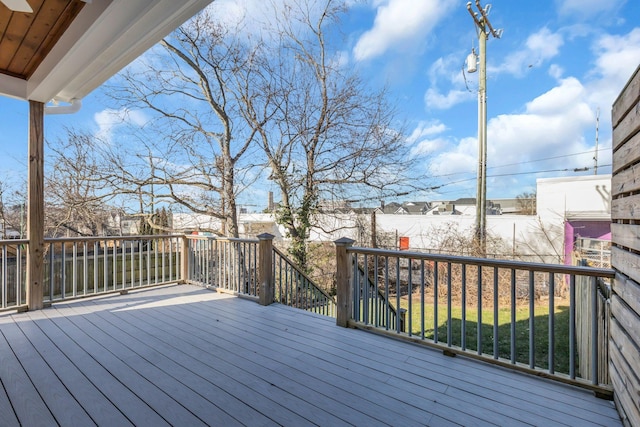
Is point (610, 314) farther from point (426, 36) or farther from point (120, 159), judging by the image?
point (426, 36)

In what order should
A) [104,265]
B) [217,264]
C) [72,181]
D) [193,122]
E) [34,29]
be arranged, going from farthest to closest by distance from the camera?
[193,122], [72,181], [217,264], [104,265], [34,29]

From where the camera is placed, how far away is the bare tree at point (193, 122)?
7.32 m

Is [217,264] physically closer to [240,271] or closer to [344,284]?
[240,271]

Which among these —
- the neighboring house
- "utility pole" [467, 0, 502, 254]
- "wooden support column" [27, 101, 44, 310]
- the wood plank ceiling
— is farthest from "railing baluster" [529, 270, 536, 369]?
the neighboring house

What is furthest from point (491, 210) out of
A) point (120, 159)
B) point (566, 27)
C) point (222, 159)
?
point (120, 159)

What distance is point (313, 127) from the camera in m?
7.80

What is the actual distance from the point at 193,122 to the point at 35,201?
4560mm

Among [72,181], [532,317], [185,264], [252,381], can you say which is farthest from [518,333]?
[72,181]

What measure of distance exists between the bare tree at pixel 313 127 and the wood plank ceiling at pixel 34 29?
497cm

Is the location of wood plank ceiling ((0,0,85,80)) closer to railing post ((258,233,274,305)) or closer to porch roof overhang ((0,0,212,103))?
porch roof overhang ((0,0,212,103))

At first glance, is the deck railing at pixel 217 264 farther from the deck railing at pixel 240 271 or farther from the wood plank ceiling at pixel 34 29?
the wood plank ceiling at pixel 34 29

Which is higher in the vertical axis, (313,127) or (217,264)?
(313,127)

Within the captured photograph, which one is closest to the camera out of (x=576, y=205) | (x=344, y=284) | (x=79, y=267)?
(x=344, y=284)

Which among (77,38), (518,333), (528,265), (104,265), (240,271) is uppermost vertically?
(77,38)
